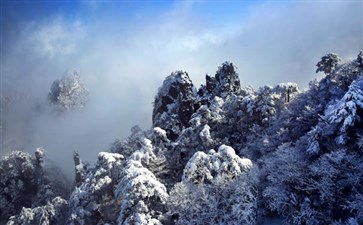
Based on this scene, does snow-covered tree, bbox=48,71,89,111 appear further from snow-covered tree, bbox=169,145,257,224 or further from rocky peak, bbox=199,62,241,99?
snow-covered tree, bbox=169,145,257,224

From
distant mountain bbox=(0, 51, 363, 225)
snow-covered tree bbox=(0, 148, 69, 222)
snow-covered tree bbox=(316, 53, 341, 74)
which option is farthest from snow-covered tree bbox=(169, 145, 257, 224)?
snow-covered tree bbox=(0, 148, 69, 222)

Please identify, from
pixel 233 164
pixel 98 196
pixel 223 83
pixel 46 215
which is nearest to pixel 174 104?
pixel 223 83

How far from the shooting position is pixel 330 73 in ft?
194

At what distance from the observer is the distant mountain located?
31.7 m

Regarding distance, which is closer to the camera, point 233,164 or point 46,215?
point 233,164

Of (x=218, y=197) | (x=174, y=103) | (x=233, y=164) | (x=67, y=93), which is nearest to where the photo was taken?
(x=218, y=197)

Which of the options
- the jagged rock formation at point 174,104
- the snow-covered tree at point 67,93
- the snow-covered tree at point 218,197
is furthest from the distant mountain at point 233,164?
the snow-covered tree at point 67,93

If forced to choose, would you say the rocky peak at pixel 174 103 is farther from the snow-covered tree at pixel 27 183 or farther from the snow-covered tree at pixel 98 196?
the snow-covered tree at pixel 27 183

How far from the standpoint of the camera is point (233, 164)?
37719 millimetres

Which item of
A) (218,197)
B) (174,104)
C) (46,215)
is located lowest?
(218,197)

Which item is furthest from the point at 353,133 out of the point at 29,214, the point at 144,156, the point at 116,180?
the point at 29,214

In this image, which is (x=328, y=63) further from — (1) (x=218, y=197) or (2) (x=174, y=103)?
(1) (x=218, y=197)

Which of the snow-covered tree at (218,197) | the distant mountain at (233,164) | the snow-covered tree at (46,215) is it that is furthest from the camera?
the snow-covered tree at (46,215)

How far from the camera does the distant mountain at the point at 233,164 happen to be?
31.7 metres
